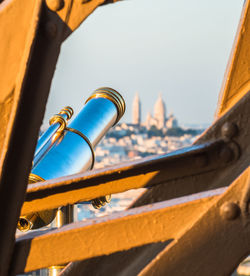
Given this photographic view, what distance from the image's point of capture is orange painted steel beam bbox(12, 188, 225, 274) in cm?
144

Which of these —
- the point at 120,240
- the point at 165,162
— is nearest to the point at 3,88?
the point at 120,240

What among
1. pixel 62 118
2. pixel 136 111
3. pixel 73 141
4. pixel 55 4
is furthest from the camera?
pixel 136 111

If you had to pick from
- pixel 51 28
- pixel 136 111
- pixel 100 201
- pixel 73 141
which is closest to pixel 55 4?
pixel 51 28

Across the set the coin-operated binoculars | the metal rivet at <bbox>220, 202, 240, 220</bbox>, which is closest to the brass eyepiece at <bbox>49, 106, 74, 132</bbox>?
the coin-operated binoculars

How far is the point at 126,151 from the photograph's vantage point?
52.9 meters

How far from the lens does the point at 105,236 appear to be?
1.44 metres

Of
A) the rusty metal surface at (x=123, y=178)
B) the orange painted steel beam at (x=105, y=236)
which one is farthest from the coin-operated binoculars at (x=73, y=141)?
the orange painted steel beam at (x=105, y=236)

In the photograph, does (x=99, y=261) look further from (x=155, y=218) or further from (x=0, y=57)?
(x=0, y=57)

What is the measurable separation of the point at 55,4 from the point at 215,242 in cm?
60

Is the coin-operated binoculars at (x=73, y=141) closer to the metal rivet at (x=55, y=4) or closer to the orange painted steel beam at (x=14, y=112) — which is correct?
the orange painted steel beam at (x=14, y=112)

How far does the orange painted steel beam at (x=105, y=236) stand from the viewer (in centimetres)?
144

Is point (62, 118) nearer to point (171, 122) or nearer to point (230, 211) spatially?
point (230, 211)

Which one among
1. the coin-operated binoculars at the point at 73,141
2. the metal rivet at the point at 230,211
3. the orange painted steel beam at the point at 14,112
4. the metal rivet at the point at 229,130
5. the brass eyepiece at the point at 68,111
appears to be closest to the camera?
the orange painted steel beam at the point at 14,112

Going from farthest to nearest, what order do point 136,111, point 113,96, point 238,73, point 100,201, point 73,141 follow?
point 136,111 → point 113,96 → point 73,141 → point 100,201 → point 238,73
